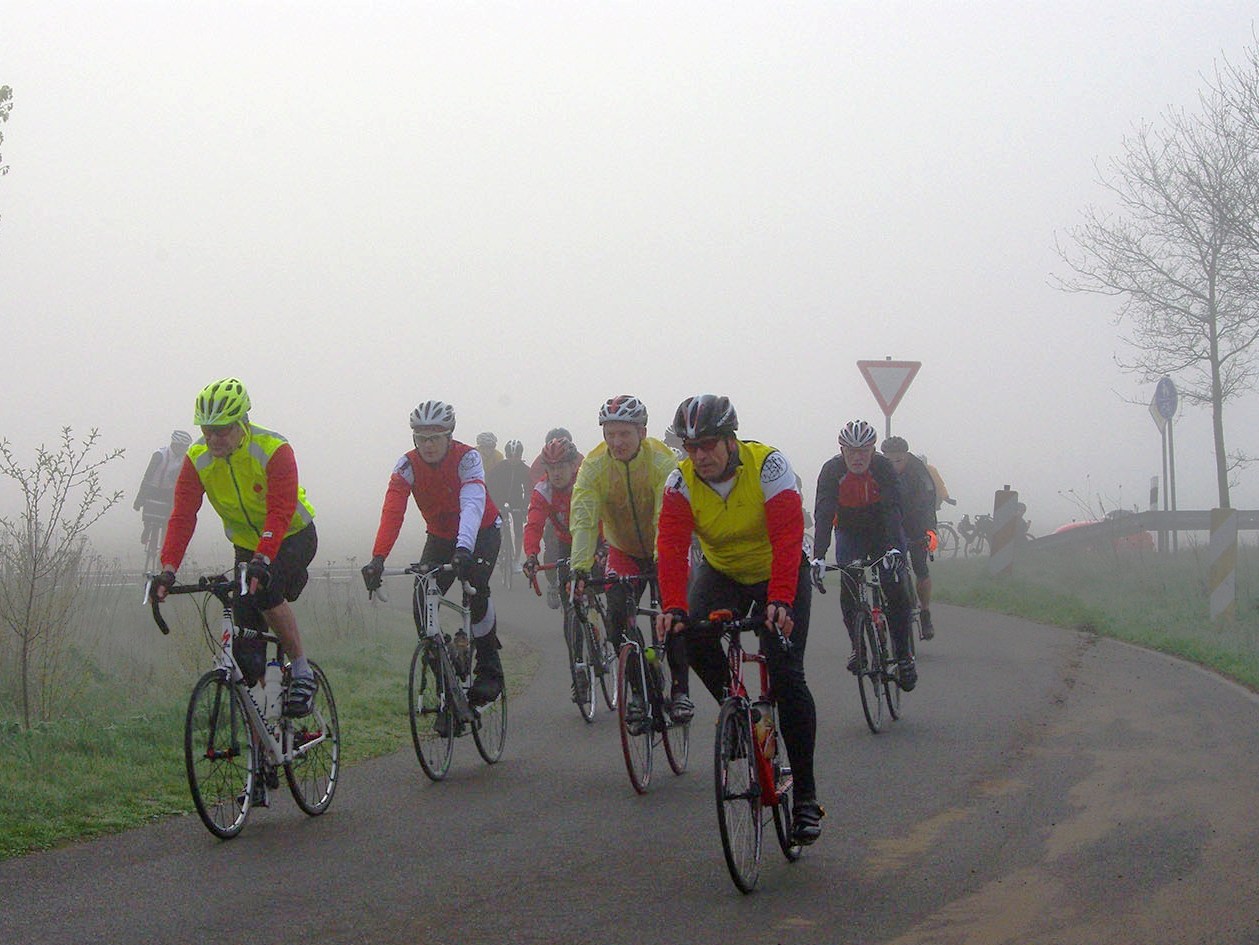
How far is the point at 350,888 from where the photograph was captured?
6.47m

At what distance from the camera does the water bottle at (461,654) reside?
30.9ft

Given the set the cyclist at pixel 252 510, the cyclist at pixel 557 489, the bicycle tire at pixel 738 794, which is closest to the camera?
the bicycle tire at pixel 738 794

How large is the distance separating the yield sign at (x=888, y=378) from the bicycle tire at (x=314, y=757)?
13.7 meters

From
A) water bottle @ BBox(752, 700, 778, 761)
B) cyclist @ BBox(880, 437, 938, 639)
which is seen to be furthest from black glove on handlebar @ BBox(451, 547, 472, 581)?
cyclist @ BBox(880, 437, 938, 639)

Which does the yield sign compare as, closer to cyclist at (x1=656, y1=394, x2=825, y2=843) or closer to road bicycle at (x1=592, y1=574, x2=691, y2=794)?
road bicycle at (x1=592, y1=574, x2=691, y2=794)

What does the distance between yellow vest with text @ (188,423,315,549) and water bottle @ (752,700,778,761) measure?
→ 2543 mm

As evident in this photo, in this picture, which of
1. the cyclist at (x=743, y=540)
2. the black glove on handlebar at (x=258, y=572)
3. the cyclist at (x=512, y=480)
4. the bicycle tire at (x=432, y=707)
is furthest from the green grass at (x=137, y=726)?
the cyclist at (x=512, y=480)

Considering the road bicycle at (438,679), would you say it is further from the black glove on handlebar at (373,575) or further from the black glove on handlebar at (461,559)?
the black glove on handlebar at (373,575)

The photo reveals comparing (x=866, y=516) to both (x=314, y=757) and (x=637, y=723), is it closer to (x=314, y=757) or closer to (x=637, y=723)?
(x=637, y=723)

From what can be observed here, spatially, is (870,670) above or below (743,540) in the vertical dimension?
below

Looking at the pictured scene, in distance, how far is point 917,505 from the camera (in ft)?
49.9

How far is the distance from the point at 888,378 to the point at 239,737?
14901mm

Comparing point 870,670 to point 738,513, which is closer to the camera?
point 738,513

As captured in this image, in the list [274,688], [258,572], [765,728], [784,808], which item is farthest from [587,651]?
[765,728]
